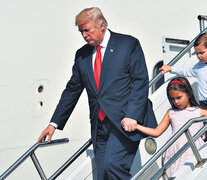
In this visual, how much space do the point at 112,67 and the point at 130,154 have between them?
55 centimetres

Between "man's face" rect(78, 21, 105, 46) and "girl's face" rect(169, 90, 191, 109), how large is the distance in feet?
2.15

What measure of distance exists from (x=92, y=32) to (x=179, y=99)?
81 centimetres

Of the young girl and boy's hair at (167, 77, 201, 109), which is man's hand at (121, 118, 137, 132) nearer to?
the young girl

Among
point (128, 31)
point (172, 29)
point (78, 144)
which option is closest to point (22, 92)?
point (78, 144)

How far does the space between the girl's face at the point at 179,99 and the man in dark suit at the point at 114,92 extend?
0.29 metres

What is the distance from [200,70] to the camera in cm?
377

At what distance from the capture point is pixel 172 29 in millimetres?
5750

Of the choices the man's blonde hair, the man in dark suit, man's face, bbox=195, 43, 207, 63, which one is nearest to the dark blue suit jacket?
the man in dark suit

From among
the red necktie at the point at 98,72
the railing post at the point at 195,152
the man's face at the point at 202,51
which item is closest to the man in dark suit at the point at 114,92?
the red necktie at the point at 98,72

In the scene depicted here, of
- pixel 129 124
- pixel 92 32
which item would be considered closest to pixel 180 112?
pixel 129 124

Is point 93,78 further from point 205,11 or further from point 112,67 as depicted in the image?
point 205,11

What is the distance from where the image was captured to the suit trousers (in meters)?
2.94

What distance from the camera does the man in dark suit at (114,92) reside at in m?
2.92

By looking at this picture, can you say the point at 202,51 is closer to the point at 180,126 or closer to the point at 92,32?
the point at 180,126
